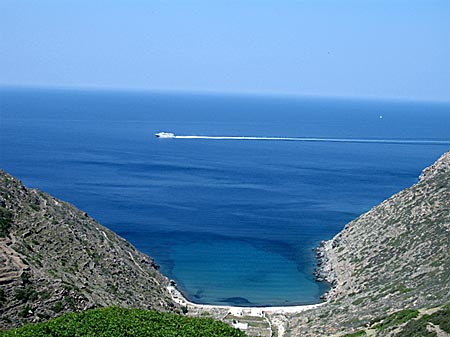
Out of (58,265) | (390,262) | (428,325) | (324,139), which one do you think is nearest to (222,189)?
(390,262)

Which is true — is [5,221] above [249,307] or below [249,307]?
above

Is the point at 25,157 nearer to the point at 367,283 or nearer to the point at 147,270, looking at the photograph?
the point at 147,270

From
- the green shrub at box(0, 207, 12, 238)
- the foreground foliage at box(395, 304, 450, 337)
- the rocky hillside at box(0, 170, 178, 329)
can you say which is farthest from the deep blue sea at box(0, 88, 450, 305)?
the foreground foliage at box(395, 304, 450, 337)

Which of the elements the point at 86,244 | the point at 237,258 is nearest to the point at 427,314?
the point at 86,244

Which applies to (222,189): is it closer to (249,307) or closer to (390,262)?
(249,307)

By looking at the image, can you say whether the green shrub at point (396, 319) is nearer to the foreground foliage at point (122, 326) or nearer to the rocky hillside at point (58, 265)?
the foreground foliage at point (122, 326)

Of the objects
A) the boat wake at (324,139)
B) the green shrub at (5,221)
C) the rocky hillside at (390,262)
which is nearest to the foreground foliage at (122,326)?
the green shrub at (5,221)
